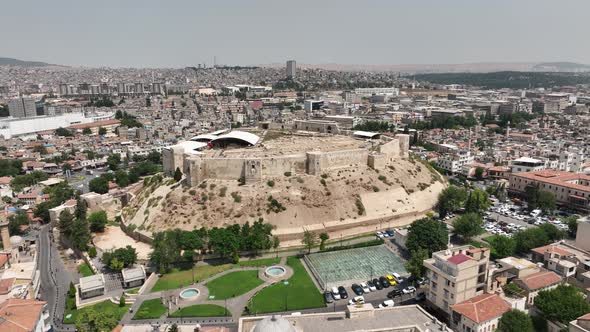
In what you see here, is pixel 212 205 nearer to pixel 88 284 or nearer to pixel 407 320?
pixel 88 284

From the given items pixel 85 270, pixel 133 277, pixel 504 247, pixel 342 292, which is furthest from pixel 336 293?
pixel 85 270

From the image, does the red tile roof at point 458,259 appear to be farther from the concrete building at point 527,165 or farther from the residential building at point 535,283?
the concrete building at point 527,165

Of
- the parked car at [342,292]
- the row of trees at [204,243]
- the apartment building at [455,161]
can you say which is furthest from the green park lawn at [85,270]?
the apartment building at [455,161]

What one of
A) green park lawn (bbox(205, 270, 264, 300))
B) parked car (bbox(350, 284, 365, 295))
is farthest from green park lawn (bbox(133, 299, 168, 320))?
parked car (bbox(350, 284, 365, 295))

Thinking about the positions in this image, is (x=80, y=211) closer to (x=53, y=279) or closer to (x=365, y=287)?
(x=53, y=279)

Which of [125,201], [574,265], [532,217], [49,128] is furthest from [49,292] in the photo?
[49,128]
